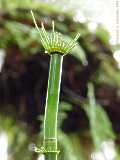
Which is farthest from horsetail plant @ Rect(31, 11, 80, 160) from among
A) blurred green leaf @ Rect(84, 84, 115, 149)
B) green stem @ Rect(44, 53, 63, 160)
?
blurred green leaf @ Rect(84, 84, 115, 149)

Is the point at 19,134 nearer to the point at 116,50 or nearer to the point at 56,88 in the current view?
the point at 116,50

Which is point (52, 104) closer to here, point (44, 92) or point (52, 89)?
point (52, 89)

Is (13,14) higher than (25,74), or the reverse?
(13,14)

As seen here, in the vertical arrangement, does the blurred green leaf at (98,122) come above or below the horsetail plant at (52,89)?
above

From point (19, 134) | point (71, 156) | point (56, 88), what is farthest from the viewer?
point (19, 134)

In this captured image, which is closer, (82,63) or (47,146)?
(47,146)

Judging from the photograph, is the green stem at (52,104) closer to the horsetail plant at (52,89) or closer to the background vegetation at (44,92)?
the horsetail plant at (52,89)

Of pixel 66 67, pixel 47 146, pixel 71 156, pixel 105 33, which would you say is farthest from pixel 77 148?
pixel 47 146

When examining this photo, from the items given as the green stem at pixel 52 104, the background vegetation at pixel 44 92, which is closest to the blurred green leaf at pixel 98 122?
the background vegetation at pixel 44 92

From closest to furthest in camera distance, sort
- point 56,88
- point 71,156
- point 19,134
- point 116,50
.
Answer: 1. point 56,88
2. point 71,156
3. point 19,134
4. point 116,50
